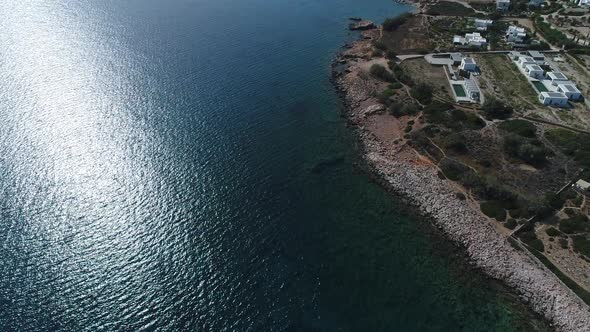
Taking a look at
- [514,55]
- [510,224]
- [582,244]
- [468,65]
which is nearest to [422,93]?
[468,65]

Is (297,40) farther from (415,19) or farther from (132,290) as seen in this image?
(132,290)

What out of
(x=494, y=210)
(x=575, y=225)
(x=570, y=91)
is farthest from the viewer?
(x=570, y=91)

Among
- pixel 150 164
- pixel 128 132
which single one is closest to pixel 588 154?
pixel 150 164

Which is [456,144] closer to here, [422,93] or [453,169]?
[453,169]

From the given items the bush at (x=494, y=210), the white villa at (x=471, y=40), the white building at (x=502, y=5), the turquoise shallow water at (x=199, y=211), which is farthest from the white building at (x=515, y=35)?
the bush at (x=494, y=210)

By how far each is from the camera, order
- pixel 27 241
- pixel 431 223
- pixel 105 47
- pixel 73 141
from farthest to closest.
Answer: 1. pixel 105 47
2. pixel 73 141
3. pixel 431 223
4. pixel 27 241

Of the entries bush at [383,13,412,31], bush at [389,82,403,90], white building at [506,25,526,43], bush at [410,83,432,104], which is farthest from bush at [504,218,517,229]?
bush at [383,13,412,31]
